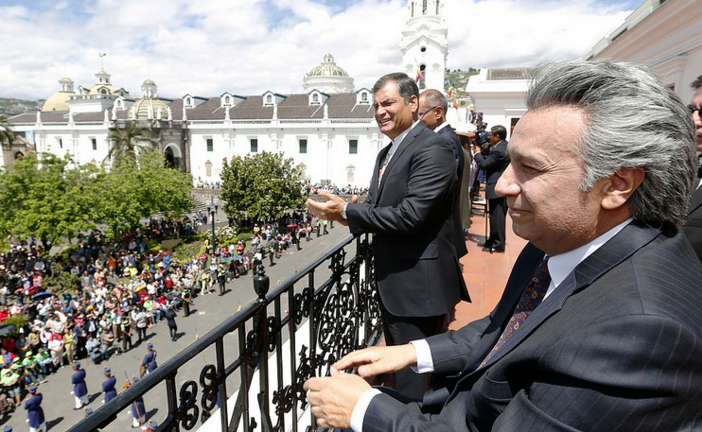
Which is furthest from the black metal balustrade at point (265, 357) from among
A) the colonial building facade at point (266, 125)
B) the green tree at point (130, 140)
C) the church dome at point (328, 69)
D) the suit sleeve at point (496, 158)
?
the church dome at point (328, 69)

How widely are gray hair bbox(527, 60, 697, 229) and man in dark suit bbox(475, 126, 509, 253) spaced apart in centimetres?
476

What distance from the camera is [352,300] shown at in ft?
9.46

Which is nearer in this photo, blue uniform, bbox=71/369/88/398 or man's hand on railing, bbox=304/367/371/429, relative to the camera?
man's hand on railing, bbox=304/367/371/429

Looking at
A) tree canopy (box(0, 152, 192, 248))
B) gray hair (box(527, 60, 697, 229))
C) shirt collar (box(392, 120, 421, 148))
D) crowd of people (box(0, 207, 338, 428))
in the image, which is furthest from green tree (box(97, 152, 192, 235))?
gray hair (box(527, 60, 697, 229))

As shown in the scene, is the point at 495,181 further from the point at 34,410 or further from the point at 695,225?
the point at 34,410

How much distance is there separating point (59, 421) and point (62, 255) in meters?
15.6

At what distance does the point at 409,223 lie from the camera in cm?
217

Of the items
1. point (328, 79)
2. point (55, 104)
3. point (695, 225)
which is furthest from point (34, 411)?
point (55, 104)

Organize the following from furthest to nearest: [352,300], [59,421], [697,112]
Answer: [59,421]
[352,300]
[697,112]

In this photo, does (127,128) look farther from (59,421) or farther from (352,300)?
(352,300)

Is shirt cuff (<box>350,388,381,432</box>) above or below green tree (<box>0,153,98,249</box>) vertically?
above

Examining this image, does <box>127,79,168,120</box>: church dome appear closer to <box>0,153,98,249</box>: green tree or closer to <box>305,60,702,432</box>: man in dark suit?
<box>0,153,98,249</box>: green tree

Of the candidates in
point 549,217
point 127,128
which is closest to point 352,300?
point 549,217

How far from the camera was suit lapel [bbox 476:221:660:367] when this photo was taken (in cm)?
99
